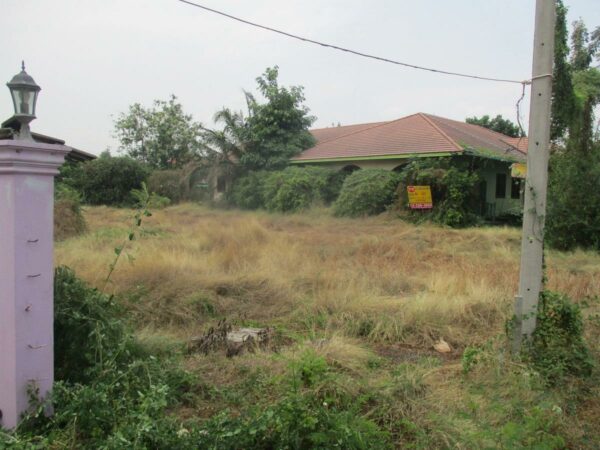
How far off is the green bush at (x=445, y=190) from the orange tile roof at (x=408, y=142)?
0.94 metres

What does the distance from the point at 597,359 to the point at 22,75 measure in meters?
4.68

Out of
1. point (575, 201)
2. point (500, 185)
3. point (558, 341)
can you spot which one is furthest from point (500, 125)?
point (558, 341)

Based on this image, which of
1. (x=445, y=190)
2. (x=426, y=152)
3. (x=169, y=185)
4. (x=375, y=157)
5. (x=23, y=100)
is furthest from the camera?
(x=169, y=185)

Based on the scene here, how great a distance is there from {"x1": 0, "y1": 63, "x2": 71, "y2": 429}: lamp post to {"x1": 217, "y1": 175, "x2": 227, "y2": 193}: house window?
73.1 ft

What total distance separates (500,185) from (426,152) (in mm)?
4949

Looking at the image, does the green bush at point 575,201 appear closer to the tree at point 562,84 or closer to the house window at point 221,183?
the tree at point 562,84

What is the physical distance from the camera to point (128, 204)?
26.5 m

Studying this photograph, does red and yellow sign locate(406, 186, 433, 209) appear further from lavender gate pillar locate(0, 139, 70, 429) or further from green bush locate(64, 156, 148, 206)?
green bush locate(64, 156, 148, 206)

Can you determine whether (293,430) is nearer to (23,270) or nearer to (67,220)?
(23,270)

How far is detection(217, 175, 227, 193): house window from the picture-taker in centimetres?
2508

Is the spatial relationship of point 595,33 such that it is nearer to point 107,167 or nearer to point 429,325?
point 429,325

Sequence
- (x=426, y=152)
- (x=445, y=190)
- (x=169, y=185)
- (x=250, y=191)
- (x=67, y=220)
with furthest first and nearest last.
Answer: (x=169, y=185) → (x=250, y=191) → (x=426, y=152) → (x=445, y=190) → (x=67, y=220)

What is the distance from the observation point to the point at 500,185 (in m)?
21.2

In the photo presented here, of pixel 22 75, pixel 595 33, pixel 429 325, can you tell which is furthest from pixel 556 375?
pixel 595 33
